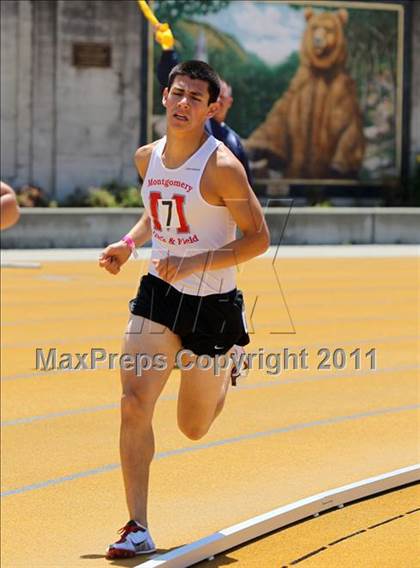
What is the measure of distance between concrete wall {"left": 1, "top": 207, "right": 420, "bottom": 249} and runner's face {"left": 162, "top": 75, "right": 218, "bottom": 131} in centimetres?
1744

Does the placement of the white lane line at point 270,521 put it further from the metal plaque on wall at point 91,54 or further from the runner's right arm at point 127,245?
the metal plaque on wall at point 91,54

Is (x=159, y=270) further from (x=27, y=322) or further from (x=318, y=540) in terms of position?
(x=27, y=322)

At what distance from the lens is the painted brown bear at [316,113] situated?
31.2 metres

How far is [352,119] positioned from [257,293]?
Result: 14602 mm

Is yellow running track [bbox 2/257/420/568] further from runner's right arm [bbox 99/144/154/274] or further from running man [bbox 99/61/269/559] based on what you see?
runner's right arm [bbox 99/144/154/274]

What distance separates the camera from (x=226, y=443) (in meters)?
9.58

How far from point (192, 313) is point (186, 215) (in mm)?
479

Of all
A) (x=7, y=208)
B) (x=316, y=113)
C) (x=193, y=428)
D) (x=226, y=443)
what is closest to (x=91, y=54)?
(x=316, y=113)

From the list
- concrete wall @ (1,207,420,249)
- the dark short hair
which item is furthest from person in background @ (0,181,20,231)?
concrete wall @ (1,207,420,249)

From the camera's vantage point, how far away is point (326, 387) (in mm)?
11562

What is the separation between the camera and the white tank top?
6363 mm

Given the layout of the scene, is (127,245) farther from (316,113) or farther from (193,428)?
(316,113)

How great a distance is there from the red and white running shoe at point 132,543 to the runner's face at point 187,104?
1855mm

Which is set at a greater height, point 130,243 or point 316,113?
point 316,113
